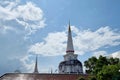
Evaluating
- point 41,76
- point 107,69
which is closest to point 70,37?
point 41,76

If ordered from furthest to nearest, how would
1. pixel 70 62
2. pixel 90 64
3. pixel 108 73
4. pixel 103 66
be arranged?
pixel 70 62 < pixel 90 64 < pixel 103 66 < pixel 108 73

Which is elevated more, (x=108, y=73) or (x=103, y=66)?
(x=103, y=66)

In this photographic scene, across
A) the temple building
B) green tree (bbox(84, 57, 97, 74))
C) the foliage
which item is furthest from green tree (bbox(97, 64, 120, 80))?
the temple building

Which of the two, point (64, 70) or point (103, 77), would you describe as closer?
point (103, 77)

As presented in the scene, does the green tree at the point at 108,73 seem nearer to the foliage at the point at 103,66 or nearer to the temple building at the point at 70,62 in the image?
the foliage at the point at 103,66

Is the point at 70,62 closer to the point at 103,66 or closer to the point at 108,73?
the point at 103,66

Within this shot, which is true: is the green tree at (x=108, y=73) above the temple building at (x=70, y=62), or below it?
below

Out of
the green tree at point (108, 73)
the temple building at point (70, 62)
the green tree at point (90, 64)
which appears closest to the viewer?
the green tree at point (108, 73)

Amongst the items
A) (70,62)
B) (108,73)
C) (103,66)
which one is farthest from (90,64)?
(70,62)

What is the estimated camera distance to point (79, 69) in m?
92.7

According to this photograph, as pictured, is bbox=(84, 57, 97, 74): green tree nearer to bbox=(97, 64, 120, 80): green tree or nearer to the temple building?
bbox=(97, 64, 120, 80): green tree

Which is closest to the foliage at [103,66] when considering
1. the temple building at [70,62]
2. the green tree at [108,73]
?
the green tree at [108,73]

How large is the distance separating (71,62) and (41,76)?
39.0m

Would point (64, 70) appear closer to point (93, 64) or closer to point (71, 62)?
point (71, 62)
